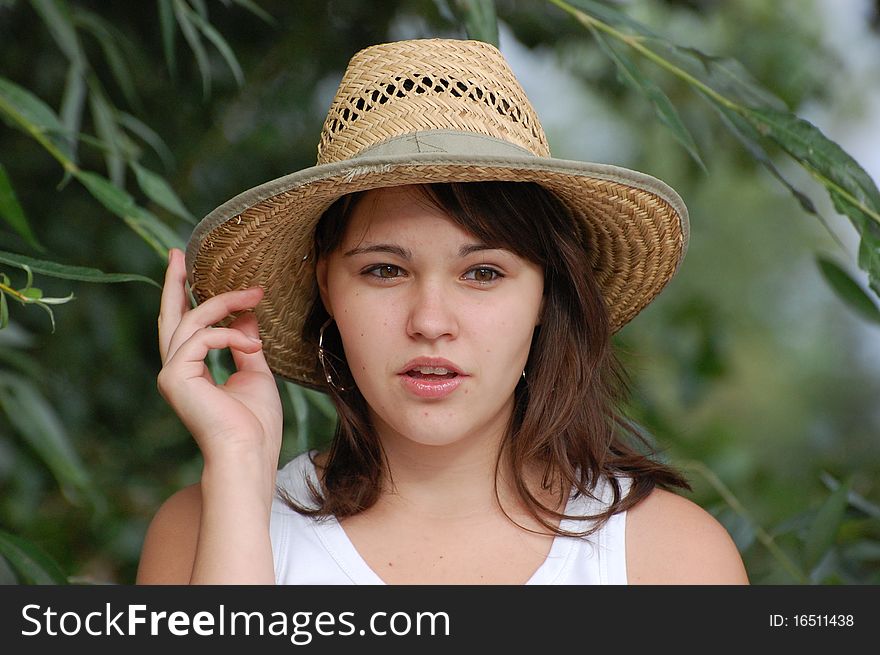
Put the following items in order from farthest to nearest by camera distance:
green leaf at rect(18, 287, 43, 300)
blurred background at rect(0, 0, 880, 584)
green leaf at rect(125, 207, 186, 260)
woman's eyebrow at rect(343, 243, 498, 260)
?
blurred background at rect(0, 0, 880, 584), green leaf at rect(125, 207, 186, 260), woman's eyebrow at rect(343, 243, 498, 260), green leaf at rect(18, 287, 43, 300)

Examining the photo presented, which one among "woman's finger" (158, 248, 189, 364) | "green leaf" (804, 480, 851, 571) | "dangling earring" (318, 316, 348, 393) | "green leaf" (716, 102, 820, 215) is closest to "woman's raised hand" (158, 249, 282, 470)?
"woman's finger" (158, 248, 189, 364)

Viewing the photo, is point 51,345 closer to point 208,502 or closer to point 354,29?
point 354,29

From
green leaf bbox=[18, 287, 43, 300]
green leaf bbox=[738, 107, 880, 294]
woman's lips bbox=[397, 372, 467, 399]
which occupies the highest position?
green leaf bbox=[738, 107, 880, 294]

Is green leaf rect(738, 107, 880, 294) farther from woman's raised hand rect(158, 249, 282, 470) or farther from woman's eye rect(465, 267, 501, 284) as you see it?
woman's raised hand rect(158, 249, 282, 470)

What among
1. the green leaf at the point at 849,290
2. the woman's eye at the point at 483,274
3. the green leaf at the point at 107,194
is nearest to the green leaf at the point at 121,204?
the green leaf at the point at 107,194

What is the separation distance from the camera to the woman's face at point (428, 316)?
4.35 ft

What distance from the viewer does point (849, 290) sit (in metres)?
1.76

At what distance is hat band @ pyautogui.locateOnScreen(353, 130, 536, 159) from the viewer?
129cm

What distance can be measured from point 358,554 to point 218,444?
264mm

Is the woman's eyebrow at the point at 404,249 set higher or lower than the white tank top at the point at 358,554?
higher

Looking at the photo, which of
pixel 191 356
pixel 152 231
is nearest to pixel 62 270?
pixel 191 356

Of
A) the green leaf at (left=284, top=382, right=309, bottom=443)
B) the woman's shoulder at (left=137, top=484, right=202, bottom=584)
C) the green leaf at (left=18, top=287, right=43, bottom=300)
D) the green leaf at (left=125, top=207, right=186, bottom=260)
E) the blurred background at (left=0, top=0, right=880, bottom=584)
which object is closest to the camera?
the green leaf at (left=18, top=287, right=43, bottom=300)

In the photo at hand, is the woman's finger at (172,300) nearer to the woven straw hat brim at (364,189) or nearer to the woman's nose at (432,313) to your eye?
the woven straw hat brim at (364,189)

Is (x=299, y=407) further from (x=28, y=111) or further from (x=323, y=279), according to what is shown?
(x=28, y=111)
